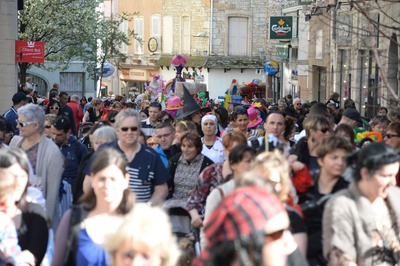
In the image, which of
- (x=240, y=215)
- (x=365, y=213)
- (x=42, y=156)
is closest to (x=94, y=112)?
(x=42, y=156)

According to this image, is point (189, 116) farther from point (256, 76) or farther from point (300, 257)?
point (256, 76)

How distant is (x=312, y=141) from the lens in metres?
8.64

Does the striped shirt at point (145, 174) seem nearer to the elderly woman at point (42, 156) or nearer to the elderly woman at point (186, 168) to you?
the elderly woman at point (42, 156)

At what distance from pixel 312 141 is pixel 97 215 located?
338 cm

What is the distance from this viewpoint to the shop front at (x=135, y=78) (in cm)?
6056

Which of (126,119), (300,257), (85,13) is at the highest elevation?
(85,13)

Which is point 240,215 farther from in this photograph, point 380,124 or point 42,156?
point 380,124

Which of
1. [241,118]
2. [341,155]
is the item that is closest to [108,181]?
[341,155]

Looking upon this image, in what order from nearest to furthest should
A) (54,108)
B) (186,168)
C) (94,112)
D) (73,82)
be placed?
(186,168) < (54,108) < (94,112) < (73,82)

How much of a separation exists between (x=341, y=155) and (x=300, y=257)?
1.90 m

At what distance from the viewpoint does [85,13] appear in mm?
36250

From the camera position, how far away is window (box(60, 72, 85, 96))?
53969 millimetres

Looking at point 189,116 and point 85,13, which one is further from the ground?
point 85,13

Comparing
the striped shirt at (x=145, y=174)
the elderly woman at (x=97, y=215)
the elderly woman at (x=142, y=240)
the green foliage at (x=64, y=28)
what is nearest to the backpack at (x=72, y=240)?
the elderly woman at (x=97, y=215)
